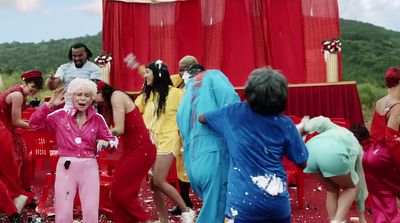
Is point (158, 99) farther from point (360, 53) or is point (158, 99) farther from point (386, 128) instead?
point (360, 53)

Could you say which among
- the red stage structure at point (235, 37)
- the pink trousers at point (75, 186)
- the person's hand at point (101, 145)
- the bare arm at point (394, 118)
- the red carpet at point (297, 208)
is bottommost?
the red carpet at point (297, 208)

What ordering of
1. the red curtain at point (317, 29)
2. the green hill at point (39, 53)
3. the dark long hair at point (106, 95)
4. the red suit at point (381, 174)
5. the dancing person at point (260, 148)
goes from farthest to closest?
the green hill at point (39, 53) < the red curtain at point (317, 29) < the red suit at point (381, 174) < the dark long hair at point (106, 95) < the dancing person at point (260, 148)

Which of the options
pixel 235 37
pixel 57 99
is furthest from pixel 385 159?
pixel 235 37

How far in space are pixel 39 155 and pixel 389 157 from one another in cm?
423

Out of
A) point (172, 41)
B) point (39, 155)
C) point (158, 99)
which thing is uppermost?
point (172, 41)

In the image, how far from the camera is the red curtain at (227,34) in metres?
11.9

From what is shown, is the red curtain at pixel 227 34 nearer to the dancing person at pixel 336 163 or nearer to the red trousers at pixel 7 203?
the dancing person at pixel 336 163

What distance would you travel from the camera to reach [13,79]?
27.8 meters

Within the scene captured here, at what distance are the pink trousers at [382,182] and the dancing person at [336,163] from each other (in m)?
0.16

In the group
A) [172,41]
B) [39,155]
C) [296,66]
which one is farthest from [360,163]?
[172,41]

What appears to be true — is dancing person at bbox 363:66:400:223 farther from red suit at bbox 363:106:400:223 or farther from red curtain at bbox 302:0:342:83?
red curtain at bbox 302:0:342:83

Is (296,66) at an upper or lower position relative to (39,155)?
upper

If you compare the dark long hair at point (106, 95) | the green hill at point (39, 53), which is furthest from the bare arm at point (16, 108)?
the green hill at point (39, 53)

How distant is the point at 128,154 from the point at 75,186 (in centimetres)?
71
